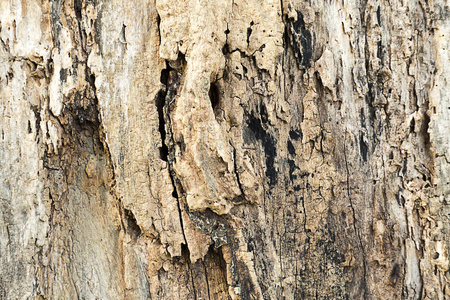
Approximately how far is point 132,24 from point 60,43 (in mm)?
380

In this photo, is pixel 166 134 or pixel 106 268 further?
pixel 106 268

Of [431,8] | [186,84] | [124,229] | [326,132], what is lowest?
[124,229]

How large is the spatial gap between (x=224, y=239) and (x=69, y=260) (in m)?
0.85

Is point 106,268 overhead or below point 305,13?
below

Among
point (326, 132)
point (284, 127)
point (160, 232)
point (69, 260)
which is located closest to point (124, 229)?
point (160, 232)

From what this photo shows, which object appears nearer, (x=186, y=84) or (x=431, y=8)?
(x=186, y=84)

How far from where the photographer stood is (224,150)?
1674 millimetres

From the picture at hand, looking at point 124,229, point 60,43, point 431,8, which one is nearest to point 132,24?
point 60,43

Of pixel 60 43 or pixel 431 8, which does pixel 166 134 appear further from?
pixel 431 8

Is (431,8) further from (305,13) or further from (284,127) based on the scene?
(284,127)

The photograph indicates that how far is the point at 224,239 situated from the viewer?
1697mm

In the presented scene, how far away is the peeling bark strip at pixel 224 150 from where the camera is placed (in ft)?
→ 5.60

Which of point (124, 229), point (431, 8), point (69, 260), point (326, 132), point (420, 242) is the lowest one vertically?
point (420, 242)

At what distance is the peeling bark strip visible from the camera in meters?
1.71
